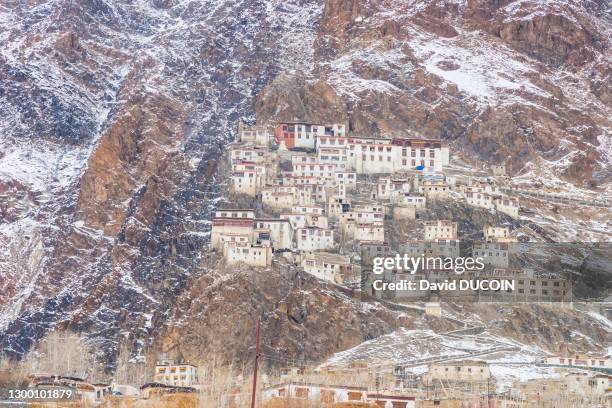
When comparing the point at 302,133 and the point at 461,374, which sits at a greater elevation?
the point at 302,133

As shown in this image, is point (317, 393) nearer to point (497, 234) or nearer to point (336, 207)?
point (336, 207)

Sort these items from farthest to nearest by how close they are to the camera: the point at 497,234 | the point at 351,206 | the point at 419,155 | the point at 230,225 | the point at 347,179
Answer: the point at 419,155, the point at 347,179, the point at 351,206, the point at 497,234, the point at 230,225

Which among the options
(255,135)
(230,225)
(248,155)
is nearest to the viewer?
(230,225)

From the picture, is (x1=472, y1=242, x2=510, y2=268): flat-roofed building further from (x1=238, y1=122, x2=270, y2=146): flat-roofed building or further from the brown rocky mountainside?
(x1=238, y1=122, x2=270, y2=146): flat-roofed building

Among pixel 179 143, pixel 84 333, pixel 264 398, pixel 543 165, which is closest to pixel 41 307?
pixel 84 333

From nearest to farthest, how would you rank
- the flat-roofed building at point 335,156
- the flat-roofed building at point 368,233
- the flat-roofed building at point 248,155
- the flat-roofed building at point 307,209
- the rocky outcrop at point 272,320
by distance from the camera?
the rocky outcrop at point 272,320, the flat-roofed building at point 368,233, the flat-roofed building at point 307,209, the flat-roofed building at point 248,155, the flat-roofed building at point 335,156

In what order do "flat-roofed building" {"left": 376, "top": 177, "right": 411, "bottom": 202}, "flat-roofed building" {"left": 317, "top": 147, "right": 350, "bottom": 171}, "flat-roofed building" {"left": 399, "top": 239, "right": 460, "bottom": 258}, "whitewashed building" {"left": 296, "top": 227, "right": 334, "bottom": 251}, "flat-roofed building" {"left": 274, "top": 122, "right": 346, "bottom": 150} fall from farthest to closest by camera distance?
"flat-roofed building" {"left": 274, "top": 122, "right": 346, "bottom": 150} → "flat-roofed building" {"left": 317, "top": 147, "right": 350, "bottom": 171} → "flat-roofed building" {"left": 376, "top": 177, "right": 411, "bottom": 202} → "flat-roofed building" {"left": 399, "top": 239, "right": 460, "bottom": 258} → "whitewashed building" {"left": 296, "top": 227, "right": 334, "bottom": 251}

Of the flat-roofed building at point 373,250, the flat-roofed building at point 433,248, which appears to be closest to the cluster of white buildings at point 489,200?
the flat-roofed building at point 433,248

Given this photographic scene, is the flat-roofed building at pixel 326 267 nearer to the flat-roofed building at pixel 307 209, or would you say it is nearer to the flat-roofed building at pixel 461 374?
the flat-roofed building at pixel 307 209

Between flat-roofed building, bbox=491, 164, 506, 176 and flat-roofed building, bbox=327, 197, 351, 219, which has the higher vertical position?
flat-roofed building, bbox=491, 164, 506, 176

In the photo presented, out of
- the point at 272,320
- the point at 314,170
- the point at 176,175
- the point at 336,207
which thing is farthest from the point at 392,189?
the point at 272,320

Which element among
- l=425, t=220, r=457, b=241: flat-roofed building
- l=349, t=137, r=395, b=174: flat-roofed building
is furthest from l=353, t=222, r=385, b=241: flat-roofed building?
l=349, t=137, r=395, b=174: flat-roofed building
